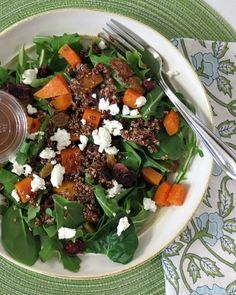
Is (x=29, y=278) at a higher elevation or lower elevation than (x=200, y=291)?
lower

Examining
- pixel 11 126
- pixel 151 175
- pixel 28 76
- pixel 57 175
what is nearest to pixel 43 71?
pixel 28 76

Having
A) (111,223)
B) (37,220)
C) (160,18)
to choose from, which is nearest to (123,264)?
Result: (111,223)

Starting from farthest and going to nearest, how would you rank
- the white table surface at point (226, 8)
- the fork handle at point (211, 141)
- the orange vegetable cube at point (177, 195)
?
1. the white table surface at point (226, 8)
2. the orange vegetable cube at point (177, 195)
3. the fork handle at point (211, 141)

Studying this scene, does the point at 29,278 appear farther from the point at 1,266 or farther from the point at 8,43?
the point at 8,43

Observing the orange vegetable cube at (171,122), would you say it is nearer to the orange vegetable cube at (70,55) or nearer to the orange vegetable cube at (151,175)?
the orange vegetable cube at (151,175)

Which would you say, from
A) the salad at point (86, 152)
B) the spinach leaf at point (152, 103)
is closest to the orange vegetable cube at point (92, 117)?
the salad at point (86, 152)

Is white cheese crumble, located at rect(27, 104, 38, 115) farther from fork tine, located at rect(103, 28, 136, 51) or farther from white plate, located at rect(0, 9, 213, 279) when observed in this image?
fork tine, located at rect(103, 28, 136, 51)
